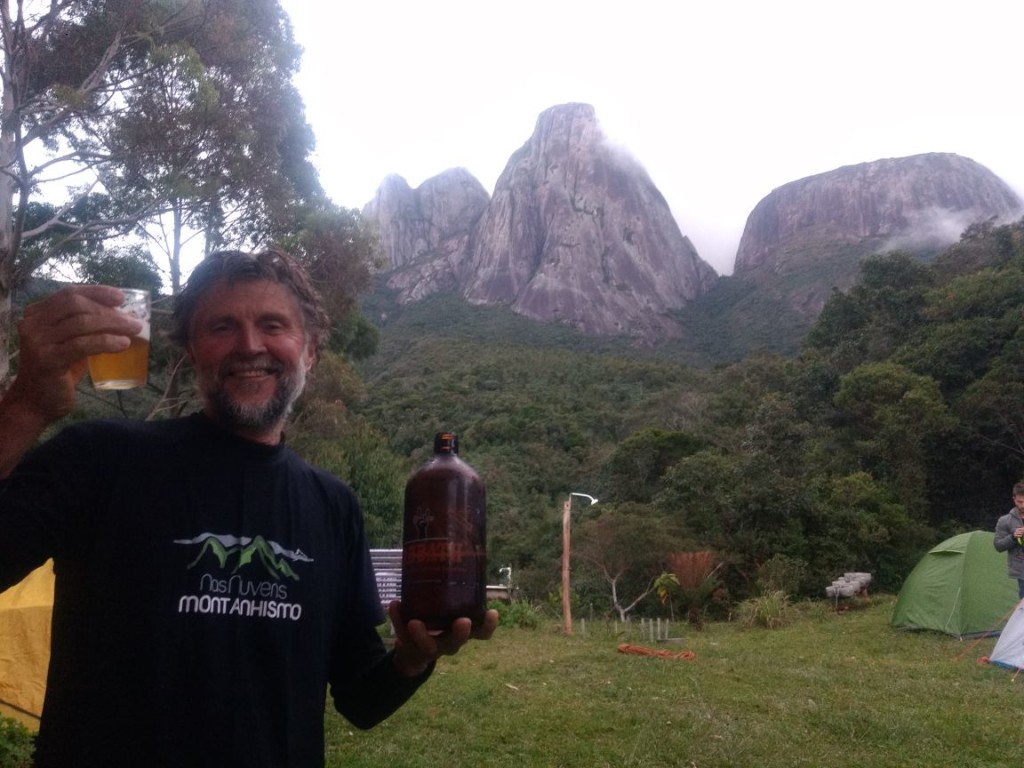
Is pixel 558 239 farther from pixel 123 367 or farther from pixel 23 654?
pixel 123 367

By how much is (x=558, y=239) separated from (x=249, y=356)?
83.4 metres

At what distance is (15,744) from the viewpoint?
13.9 feet

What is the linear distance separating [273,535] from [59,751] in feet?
1.41

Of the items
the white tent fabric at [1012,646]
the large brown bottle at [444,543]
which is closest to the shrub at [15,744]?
the large brown bottle at [444,543]

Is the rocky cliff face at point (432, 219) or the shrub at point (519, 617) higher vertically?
the rocky cliff face at point (432, 219)

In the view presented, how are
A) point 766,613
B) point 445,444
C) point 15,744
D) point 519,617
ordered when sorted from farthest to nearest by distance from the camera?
point 766,613, point 519,617, point 15,744, point 445,444

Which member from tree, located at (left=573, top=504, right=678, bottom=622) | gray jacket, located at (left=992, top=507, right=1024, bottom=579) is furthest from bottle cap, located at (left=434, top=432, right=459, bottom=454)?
tree, located at (left=573, top=504, right=678, bottom=622)

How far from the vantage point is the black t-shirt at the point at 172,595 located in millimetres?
1258

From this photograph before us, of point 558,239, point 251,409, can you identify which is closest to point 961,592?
point 251,409

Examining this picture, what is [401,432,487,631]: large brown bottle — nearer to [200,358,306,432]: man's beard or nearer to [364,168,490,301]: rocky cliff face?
[200,358,306,432]: man's beard

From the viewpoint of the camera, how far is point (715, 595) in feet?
44.1

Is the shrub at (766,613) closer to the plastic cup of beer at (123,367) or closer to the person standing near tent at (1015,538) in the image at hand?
the person standing near tent at (1015,538)

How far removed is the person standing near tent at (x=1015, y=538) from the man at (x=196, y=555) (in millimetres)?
7451

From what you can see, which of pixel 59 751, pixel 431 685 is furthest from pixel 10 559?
pixel 431 685
